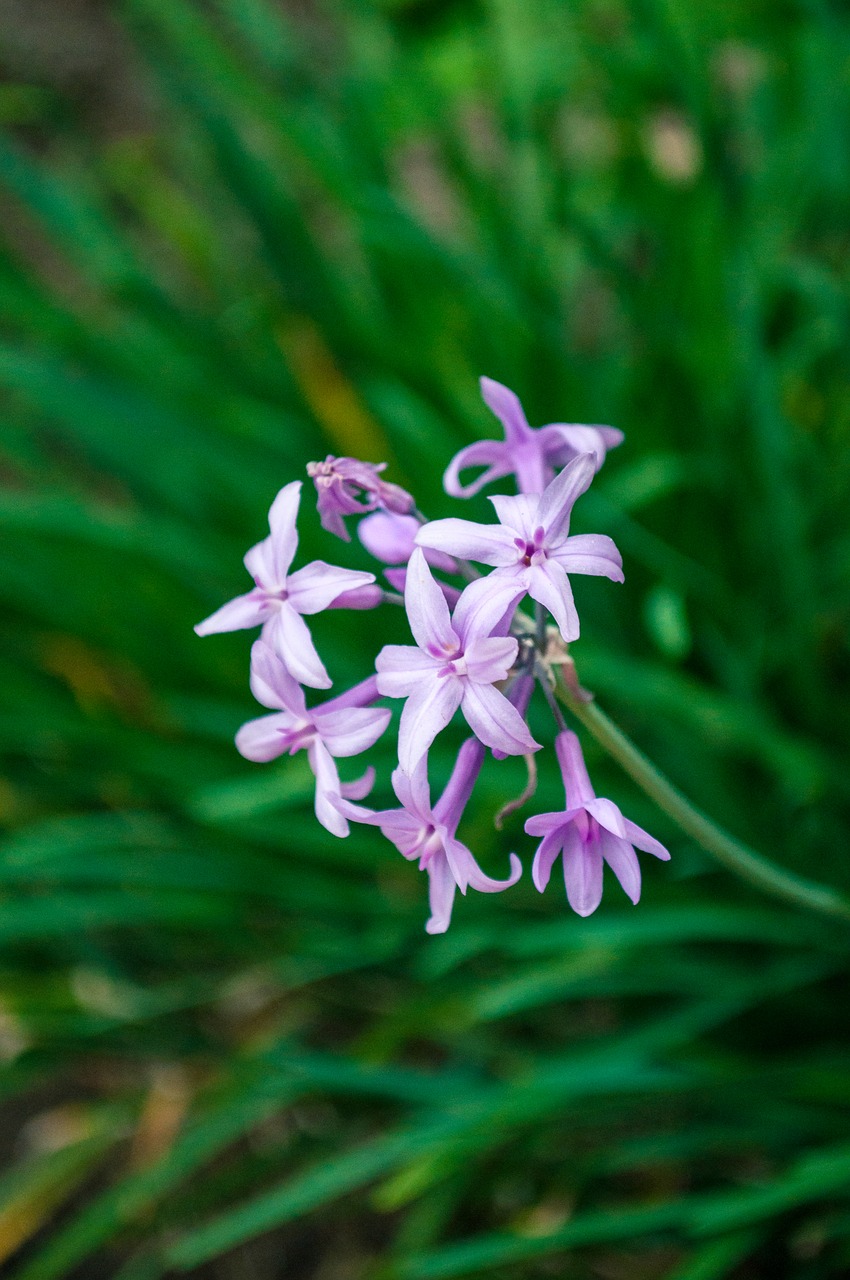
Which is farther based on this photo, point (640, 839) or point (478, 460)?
point (478, 460)

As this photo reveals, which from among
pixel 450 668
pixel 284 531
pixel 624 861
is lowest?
pixel 624 861

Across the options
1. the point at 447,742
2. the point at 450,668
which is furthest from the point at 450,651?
the point at 447,742

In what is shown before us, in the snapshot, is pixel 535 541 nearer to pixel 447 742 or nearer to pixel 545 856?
pixel 545 856

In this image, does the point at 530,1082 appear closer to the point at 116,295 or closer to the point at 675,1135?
the point at 675,1135

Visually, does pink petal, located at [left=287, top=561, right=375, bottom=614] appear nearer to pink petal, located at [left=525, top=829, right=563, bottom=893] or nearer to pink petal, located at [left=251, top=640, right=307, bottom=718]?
pink petal, located at [left=251, top=640, right=307, bottom=718]

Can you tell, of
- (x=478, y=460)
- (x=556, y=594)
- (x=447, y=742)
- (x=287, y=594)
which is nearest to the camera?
(x=556, y=594)

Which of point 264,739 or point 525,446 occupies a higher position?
point 525,446

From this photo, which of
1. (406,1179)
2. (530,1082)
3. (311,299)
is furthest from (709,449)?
(406,1179)
